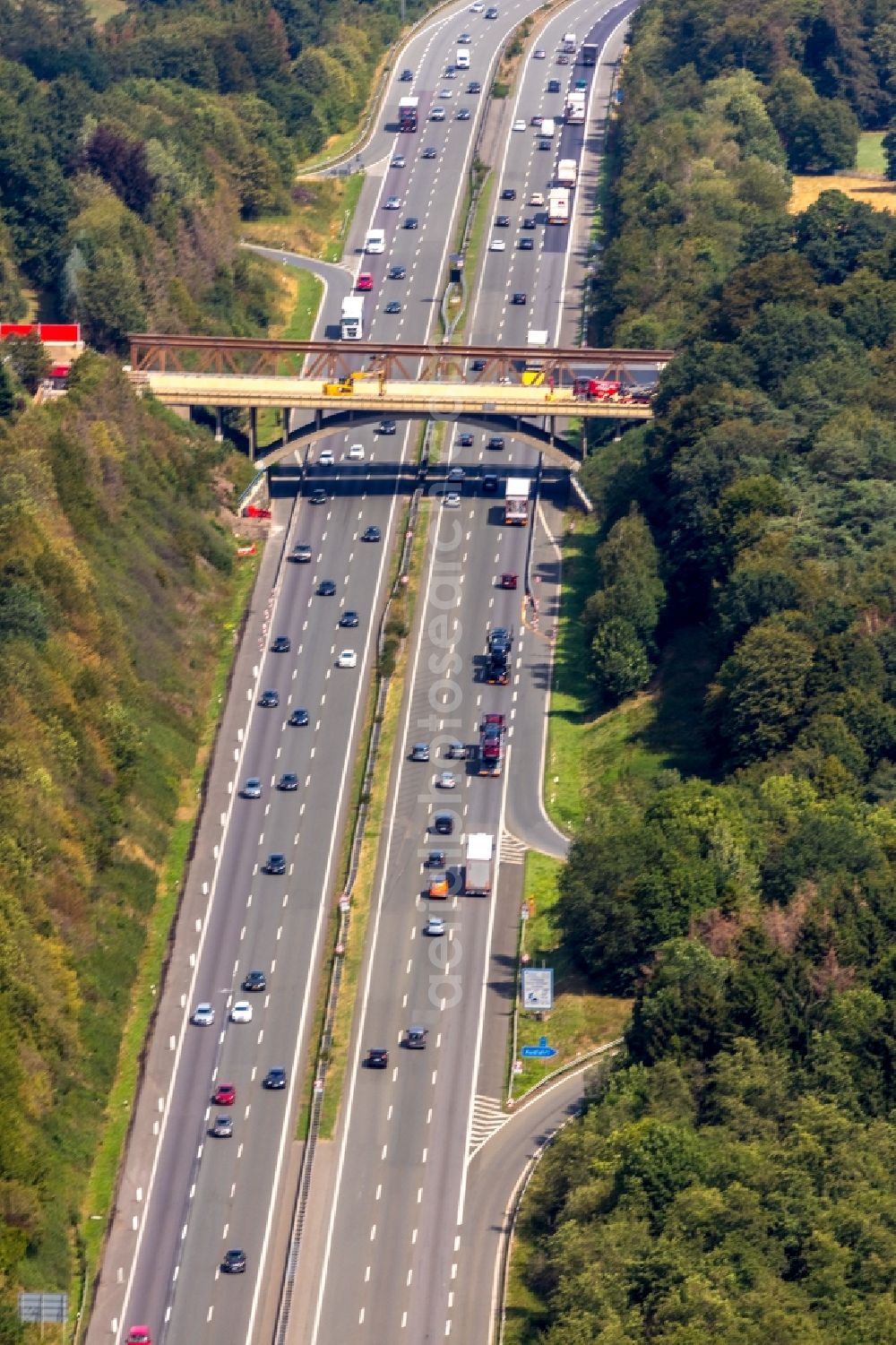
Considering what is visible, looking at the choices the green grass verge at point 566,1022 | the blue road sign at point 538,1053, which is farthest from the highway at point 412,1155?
the green grass verge at point 566,1022

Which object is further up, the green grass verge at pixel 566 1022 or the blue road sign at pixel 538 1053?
the green grass verge at pixel 566 1022

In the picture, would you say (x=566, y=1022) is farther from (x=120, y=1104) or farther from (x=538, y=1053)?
(x=120, y=1104)

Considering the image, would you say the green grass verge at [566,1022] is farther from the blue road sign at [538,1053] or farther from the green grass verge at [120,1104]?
the green grass verge at [120,1104]

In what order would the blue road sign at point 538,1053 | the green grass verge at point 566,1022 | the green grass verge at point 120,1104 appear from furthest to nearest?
the blue road sign at point 538,1053 → the green grass verge at point 566,1022 → the green grass verge at point 120,1104

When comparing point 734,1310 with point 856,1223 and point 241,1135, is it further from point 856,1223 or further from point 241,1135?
point 241,1135

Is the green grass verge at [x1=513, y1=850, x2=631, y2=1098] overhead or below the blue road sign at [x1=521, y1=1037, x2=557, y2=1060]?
overhead

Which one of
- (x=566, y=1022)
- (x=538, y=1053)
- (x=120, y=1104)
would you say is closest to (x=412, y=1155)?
(x=538, y=1053)

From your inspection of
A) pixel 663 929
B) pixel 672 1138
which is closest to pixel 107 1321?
pixel 672 1138

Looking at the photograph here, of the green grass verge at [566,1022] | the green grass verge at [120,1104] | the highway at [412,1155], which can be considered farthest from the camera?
the green grass verge at [566,1022]

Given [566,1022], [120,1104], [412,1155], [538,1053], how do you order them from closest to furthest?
[412,1155] < [120,1104] < [538,1053] < [566,1022]

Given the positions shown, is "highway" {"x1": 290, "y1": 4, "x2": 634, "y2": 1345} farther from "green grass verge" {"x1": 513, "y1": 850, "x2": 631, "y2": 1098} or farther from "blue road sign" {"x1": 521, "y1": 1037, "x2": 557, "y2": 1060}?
"green grass verge" {"x1": 513, "y1": 850, "x2": 631, "y2": 1098}

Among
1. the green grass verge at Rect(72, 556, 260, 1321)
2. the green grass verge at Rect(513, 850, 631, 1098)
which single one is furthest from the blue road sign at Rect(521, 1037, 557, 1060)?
the green grass verge at Rect(72, 556, 260, 1321)
